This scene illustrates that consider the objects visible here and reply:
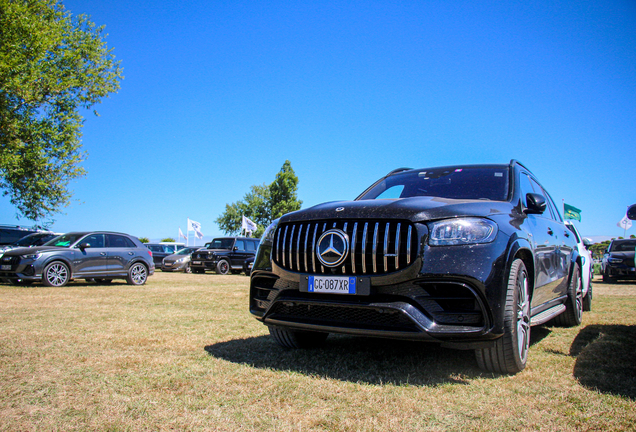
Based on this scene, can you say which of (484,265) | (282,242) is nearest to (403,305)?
(484,265)

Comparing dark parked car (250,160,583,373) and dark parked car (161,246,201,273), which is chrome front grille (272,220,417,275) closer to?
dark parked car (250,160,583,373)

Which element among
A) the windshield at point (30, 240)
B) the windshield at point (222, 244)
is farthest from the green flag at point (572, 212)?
the windshield at point (30, 240)

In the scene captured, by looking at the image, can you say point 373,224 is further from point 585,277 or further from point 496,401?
point 585,277

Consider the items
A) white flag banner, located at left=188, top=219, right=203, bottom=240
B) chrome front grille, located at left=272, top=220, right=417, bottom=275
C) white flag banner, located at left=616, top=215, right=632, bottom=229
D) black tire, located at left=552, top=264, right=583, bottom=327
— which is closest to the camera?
chrome front grille, located at left=272, top=220, right=417, bottom=275

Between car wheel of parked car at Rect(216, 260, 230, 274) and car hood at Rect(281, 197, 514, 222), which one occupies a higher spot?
car hood at Rect(281, 197, 514, 222)

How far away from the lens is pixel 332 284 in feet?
10.6

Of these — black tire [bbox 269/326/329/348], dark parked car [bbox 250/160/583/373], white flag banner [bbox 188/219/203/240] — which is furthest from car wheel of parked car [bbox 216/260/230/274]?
dark parked car [bbox 250/160/583/373]

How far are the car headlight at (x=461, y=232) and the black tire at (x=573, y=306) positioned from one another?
308 centimetres

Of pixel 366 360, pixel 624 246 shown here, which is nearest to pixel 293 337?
pixel 366 360

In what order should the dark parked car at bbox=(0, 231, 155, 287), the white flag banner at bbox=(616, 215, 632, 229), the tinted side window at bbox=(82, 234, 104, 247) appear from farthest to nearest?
1. the white flag banner at bbox=(616, 215, 632, 229)
2. the tinted side window at bbox=(82, 234, 104, 247)
3. the dark parked car at bbox=(0, 231, 155, 287)

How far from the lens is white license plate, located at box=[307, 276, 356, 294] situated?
10.3ft

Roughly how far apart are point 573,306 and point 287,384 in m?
4.24

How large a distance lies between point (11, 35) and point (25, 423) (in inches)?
800

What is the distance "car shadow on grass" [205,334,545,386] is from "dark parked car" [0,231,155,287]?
31.1 ft
